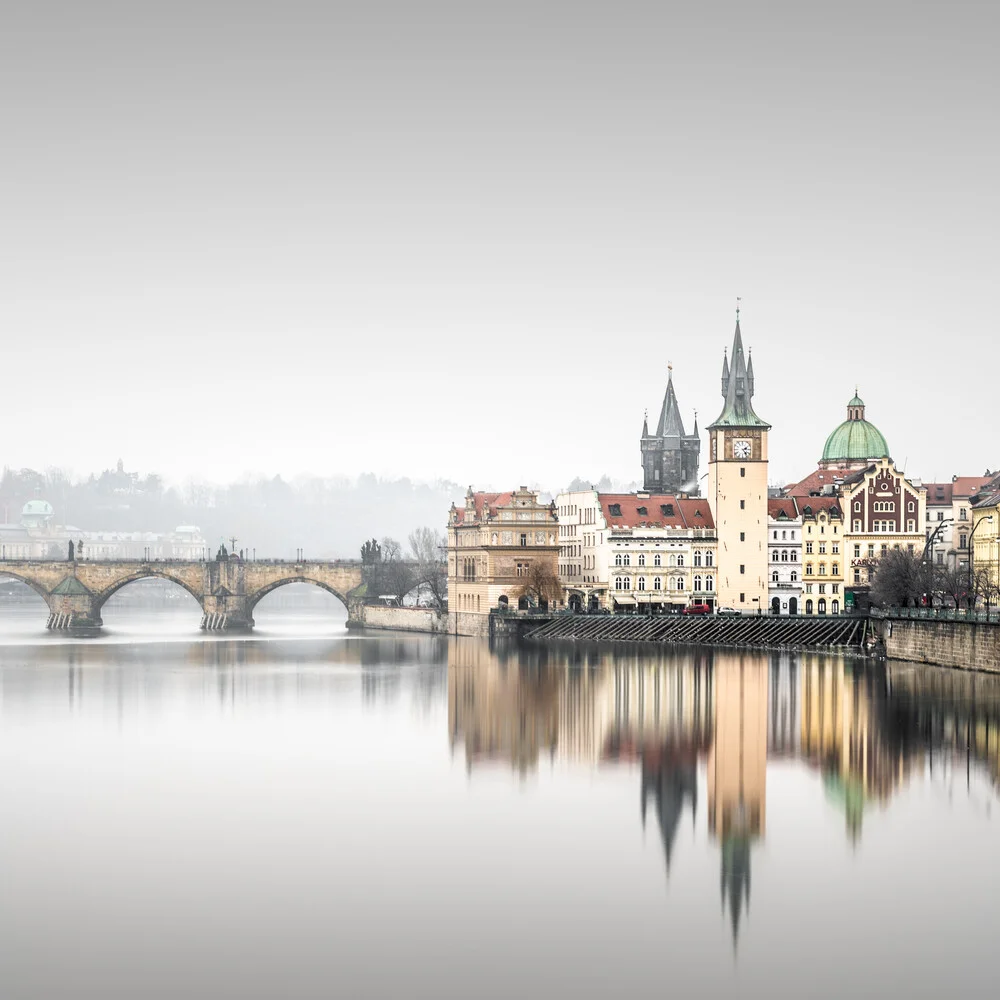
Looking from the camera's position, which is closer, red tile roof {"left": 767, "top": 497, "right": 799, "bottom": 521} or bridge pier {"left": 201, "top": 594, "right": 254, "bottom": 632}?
red tile roof {"left": 767, "top": 497, "right": 799, "bottom": 521}

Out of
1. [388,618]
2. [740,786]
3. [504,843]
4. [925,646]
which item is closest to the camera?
[504,843]

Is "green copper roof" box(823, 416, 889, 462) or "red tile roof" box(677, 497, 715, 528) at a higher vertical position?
"green copper roof" box(823, 416, 889, 462)

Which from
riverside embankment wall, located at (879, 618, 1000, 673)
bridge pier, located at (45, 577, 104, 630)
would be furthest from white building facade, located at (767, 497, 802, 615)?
bridge pier, located at (45, 577, 104, 630)

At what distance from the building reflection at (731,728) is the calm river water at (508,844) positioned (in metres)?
0.16

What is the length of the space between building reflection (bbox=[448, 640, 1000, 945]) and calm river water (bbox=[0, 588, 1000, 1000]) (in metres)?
0.16

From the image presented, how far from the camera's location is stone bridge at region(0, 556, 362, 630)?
4766 inches

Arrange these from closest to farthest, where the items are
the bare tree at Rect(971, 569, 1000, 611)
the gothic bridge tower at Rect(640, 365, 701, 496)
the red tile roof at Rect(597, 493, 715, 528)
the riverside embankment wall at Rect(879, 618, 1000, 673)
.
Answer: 1. the riverside embankment wall at Rect(879, 618, 1000, 673)
2. the bare tree at Rect(971, 569, 1000, 611)
3. the red tile roof at Rect(597, 493, 715, 528)
4. the gothic bridge tower at Rect(640, 365, 701, 496)

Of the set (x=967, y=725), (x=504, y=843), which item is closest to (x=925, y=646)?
(x=967, y=725)

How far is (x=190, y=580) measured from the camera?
124 meters

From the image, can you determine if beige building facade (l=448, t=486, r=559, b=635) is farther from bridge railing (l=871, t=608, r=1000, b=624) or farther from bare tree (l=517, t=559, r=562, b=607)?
bridge railing (l=871, t=608, r=1000, b=624)

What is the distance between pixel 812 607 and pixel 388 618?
3258 centimetres

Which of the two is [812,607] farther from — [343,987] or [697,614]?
[343,987]

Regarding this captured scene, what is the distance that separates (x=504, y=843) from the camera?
A: 32188mm

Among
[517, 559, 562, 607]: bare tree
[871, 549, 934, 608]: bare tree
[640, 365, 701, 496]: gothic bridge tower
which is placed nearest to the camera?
[871, 549, 934, 608]: bare tree
